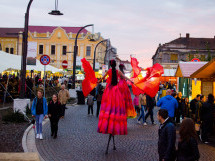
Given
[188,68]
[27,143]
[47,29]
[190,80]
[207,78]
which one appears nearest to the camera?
[27,143]

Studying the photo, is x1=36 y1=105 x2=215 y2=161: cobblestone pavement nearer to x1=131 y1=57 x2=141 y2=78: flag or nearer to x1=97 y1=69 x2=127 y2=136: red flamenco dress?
x1=97 y1=69 x2=127 y2=136: red flamenco dress

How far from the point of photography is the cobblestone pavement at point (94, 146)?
7.30m

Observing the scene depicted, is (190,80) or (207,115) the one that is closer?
(207,115)

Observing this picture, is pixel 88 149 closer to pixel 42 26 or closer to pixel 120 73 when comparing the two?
pixel 120 73

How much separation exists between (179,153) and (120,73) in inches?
152

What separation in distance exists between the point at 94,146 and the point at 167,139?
4005 mm

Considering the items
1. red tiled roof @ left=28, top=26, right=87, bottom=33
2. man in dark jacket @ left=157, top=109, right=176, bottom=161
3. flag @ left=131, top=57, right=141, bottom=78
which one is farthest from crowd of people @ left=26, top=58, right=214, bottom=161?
red tiled roof @ left=28, top=26, right=87, bottom=33

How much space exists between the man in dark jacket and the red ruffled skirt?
2.84 meters

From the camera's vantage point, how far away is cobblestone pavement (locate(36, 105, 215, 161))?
730cm

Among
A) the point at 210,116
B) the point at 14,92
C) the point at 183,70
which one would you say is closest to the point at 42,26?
the point at 14,92

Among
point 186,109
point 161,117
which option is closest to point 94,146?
point 161,117

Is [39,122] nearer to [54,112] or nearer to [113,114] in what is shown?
[54,112]

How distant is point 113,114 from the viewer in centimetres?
770

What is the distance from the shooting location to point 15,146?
8.03m
